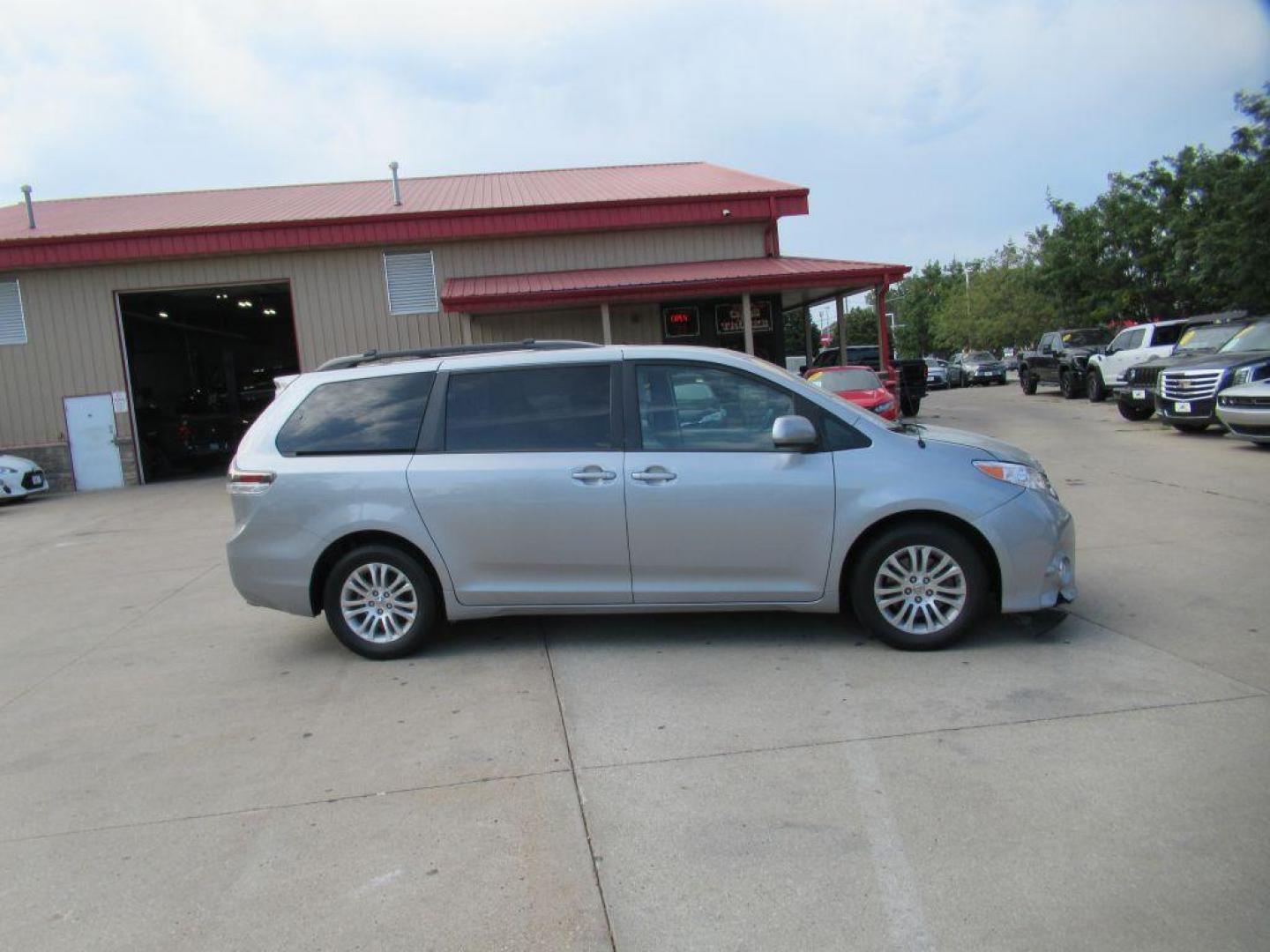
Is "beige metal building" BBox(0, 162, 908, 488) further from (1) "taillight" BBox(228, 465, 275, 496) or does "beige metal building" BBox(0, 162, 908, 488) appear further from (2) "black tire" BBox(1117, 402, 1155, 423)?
(1) "taillight" BBox(228, 465, 275, 496)

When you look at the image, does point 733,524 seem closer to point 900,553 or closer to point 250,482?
point 900,553

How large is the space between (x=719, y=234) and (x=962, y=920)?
19179mm

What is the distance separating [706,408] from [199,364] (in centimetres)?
3149

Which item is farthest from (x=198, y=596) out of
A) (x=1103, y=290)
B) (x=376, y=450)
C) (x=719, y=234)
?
(x=1103, y=290)

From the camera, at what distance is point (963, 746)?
397cm

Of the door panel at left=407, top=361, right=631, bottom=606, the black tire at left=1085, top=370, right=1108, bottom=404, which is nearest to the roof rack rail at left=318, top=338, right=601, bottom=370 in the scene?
the door panel at left=407, top=361, right=631, bottom=606

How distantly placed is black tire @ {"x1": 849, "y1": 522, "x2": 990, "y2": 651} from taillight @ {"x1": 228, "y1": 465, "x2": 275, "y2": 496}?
3.47 m

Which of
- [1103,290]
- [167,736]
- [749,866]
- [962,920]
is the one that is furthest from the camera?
[1103,290]

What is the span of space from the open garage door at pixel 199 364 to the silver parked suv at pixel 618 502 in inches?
615

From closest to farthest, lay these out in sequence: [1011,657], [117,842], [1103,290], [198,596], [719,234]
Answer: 1. [117,842]
2. [1011,657]
3. [198,596]
4. [719,234]
5. [1103,290]

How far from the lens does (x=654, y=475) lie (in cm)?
529

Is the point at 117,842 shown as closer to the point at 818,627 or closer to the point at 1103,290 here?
the point at 818,627

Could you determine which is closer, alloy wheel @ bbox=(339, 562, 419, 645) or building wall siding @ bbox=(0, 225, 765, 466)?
alloy wheel @ bbox=(339, 562, 419, 645)

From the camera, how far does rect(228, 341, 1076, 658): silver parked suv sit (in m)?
5.17
